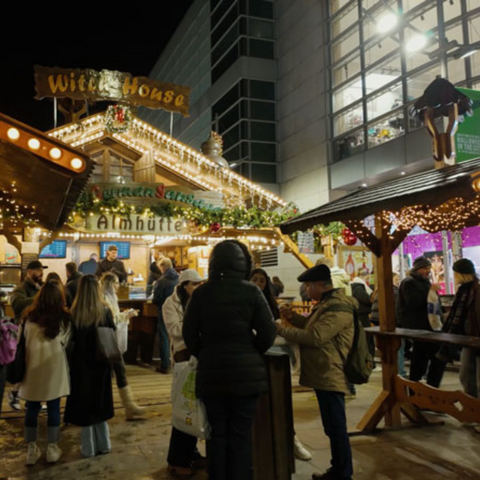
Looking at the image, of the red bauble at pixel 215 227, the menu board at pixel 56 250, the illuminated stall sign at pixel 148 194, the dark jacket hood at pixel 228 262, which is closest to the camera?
the dark jacket hood at pixel 228 262

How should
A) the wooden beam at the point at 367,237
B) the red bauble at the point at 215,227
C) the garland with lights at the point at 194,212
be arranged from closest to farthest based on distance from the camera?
the wooden beam at the point at 367,237 < the garland with lights at the point at 194,212 < the red bauble at the point at 215,227

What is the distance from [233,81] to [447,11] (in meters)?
11.9

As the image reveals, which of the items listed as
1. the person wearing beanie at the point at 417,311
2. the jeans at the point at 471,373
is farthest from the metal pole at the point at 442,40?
the jeans at the point at 471,373

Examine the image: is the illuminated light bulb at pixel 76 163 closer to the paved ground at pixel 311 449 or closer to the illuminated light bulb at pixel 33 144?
the illuminated light bulb at pixel 33 144

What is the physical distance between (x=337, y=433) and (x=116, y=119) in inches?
395

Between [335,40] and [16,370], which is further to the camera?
[335,40]

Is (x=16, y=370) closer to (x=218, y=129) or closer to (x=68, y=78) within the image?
(x=68, y=78)

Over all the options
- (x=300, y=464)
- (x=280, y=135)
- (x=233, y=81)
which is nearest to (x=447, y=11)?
(x=280, y=135)

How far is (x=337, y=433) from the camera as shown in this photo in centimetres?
414

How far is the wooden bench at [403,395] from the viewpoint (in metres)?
5.33

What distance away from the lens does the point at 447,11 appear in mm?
15812

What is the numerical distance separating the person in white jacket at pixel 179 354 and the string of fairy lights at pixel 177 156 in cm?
816

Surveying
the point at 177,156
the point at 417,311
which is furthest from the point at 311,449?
the point at 177,156

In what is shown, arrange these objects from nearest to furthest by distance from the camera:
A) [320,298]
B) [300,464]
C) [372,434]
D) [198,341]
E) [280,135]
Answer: [198,341] → [320,298] → [300,464] → [372,434] → [280,135]
